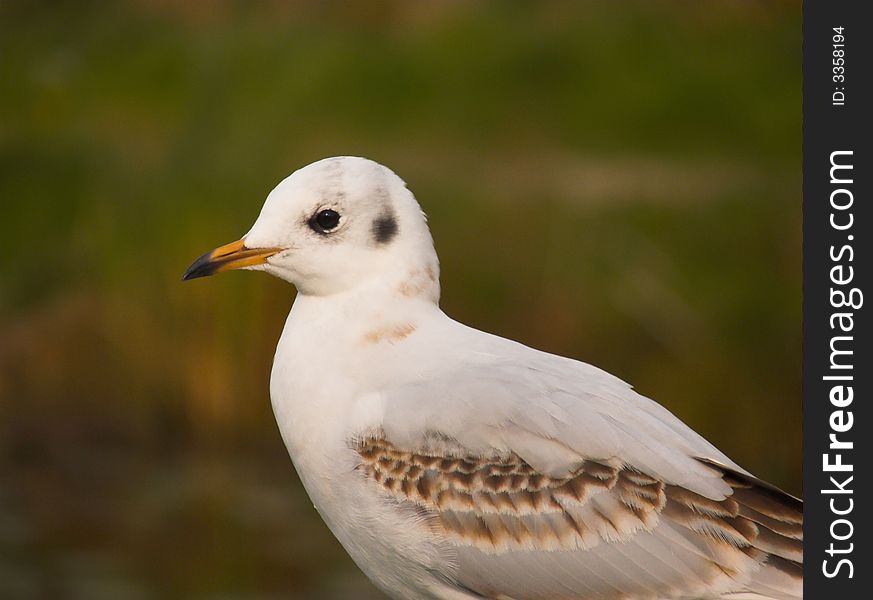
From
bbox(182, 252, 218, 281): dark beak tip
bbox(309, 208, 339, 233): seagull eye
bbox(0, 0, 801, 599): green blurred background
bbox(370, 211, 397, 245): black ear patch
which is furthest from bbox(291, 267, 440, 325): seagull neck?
bbox(0, 0, 801, 599): green blurred background

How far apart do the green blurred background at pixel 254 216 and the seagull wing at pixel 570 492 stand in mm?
4946

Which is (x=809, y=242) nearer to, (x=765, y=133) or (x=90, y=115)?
(x=765, y=133)

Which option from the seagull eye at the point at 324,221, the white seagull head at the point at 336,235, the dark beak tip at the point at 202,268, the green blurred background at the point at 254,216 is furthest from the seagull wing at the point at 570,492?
the green blurred background at the point at 254,216

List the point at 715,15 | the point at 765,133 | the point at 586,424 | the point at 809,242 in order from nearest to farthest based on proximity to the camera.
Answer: the point at 586,424 → the point at 809,242 → the point at 765,133 → the point at 715,15

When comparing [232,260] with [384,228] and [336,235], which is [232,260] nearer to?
[336,235]

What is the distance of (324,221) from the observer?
15.9ft

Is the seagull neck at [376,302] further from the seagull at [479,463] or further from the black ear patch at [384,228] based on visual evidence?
the black ear patch at [384,228]

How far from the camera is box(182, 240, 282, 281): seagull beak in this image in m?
4.85

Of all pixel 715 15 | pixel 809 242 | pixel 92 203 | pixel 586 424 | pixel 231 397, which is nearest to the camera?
pixel 586 424

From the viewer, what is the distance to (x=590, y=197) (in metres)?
11.6

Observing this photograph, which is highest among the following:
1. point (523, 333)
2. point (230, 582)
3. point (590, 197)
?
point (590, 197)

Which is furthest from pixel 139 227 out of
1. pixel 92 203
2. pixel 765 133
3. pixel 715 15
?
pixel 715 15

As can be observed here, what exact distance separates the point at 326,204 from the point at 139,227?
6.41m

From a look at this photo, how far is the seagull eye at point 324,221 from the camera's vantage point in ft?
15.8
